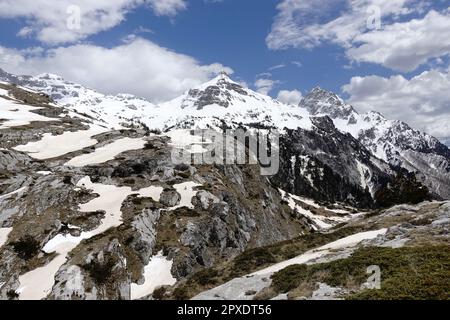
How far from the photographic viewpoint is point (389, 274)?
2283cm

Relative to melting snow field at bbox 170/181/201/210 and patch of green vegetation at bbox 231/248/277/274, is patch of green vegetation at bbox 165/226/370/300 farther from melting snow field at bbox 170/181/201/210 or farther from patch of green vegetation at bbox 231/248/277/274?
melting snow field at bbox 170/181/201/210

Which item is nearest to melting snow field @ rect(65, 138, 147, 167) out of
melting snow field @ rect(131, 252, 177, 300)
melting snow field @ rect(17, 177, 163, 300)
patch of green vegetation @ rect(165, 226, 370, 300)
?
melting snow field @ rect(17, 177, 163, 300)

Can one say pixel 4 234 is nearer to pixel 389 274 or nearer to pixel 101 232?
pixel 101 232

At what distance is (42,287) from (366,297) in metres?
34.2

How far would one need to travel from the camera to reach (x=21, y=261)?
153 ft

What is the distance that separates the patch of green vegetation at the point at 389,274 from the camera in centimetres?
2000

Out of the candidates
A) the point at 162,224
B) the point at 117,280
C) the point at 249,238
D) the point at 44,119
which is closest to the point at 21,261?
the point at 117,280

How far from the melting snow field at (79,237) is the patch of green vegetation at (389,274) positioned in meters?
27.2

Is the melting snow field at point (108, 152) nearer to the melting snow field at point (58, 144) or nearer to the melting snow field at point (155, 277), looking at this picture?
the melting snow field at point (58, 144)

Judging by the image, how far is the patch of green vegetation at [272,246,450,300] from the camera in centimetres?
2000

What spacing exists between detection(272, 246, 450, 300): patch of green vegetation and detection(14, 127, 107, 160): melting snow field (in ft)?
221

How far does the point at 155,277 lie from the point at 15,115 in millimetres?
91600

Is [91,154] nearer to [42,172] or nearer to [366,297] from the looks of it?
[42,172]

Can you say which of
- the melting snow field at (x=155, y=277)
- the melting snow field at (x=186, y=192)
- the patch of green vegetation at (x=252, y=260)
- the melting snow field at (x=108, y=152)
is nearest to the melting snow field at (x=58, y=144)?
the melting snow field at (x=108, y=152)
